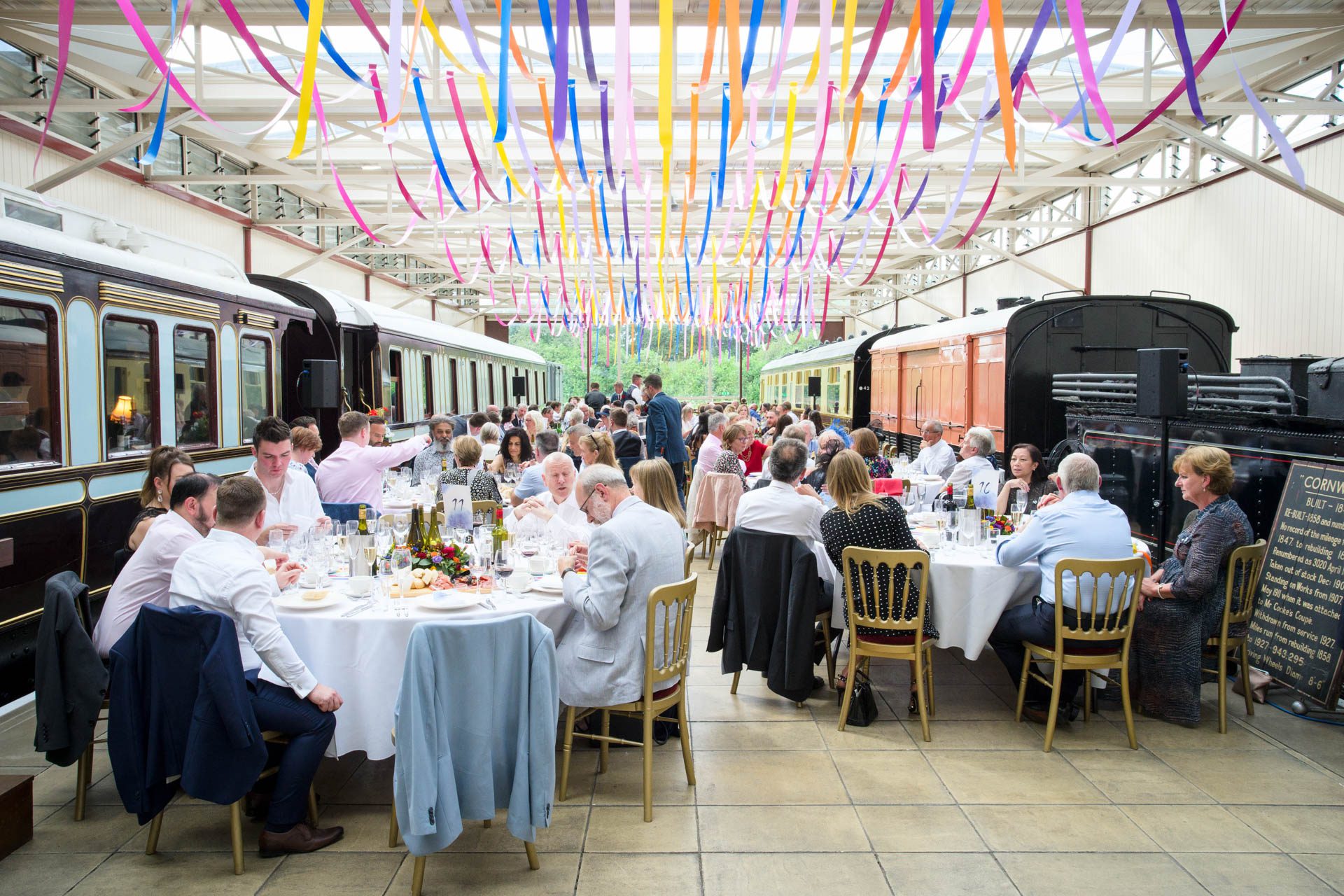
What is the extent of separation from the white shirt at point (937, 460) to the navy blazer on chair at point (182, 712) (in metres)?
6.80

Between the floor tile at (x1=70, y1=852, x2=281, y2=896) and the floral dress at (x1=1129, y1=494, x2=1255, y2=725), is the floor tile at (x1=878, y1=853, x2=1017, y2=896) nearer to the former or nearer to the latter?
the floral dress at (x1=1129, y1=494, x2=1255, y2=725)

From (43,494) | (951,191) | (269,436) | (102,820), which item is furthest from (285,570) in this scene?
(951,191)

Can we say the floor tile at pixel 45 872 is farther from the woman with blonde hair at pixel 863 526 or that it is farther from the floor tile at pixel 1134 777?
the floor tile at pixel 1134 777

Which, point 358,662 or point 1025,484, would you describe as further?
point 1025,484

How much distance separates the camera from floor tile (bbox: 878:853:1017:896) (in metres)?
2.92

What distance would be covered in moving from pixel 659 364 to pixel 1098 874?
33076mm

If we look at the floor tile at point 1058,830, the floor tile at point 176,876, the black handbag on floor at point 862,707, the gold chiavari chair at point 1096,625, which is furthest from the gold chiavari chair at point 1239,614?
the floor tile at point 176,876

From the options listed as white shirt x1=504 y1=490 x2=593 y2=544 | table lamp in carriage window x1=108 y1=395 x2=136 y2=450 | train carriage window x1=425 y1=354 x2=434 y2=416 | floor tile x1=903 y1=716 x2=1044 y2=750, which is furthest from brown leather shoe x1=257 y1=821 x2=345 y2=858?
train carriage window x1=425 y1=354 x2=434 y2=416

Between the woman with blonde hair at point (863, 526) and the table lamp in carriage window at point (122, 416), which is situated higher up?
the table lamp in carriage window at point (122, 416)

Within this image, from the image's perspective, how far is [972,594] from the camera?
4.51 metres

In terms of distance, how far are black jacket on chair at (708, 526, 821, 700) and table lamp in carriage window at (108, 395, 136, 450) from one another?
3.93 m

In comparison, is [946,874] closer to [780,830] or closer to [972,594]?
[780,830]

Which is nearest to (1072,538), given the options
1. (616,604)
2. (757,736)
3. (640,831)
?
(757,736)

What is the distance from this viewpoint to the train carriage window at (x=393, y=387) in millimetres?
12452
